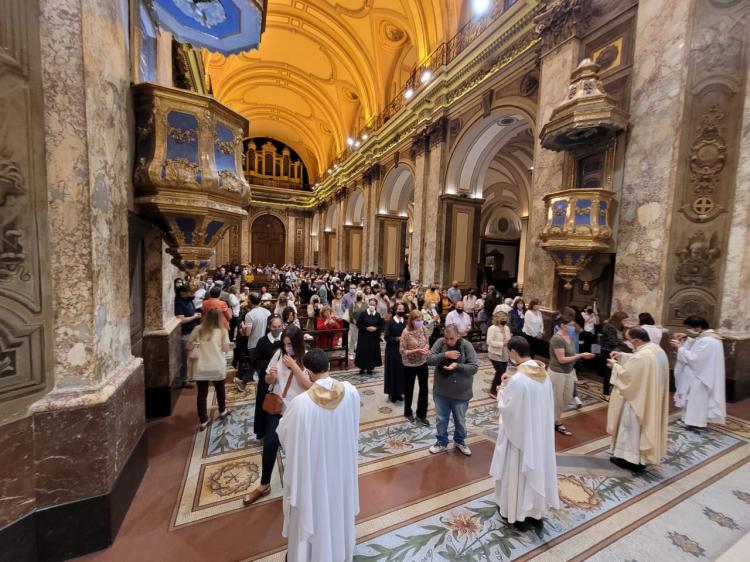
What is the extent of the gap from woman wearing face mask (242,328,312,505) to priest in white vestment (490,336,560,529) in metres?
1.58

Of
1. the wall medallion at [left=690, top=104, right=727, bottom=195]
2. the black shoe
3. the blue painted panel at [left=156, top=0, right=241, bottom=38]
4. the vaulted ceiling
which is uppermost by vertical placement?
the vaulted ceiling

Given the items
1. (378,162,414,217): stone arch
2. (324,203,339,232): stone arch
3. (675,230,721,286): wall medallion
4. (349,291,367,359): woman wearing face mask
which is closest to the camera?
(675,230,721,286): wall medallion

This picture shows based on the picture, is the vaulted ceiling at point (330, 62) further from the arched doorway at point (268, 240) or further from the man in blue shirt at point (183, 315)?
the man in blue shirt at point (183, 315)

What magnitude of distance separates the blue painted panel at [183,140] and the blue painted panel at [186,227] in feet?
1.82

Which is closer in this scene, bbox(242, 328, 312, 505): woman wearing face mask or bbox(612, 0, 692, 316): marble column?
bbox(242, 328, 312, 505): woman wearing face mask

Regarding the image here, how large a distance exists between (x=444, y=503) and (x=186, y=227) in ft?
11.5

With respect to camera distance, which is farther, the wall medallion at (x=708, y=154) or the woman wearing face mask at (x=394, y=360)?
the wall medallion at (x=708, y=154)

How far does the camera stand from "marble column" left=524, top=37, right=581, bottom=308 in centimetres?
660

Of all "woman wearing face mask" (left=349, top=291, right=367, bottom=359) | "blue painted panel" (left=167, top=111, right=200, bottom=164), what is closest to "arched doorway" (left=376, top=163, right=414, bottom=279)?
"woman wearing face mask" (left=349, top=291, right=367, bottom=359)

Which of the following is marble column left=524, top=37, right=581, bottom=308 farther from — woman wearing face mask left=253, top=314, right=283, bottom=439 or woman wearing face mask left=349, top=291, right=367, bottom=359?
woman wearing face mask left=253, top=314, right=283, bottom=439

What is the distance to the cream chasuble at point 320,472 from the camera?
1957mm

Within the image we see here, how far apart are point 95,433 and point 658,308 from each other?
281 inches

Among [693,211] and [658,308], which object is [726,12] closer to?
[693,211]

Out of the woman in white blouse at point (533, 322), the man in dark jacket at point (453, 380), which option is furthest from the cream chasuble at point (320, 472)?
the woman in white blouse at point (533, 322)
